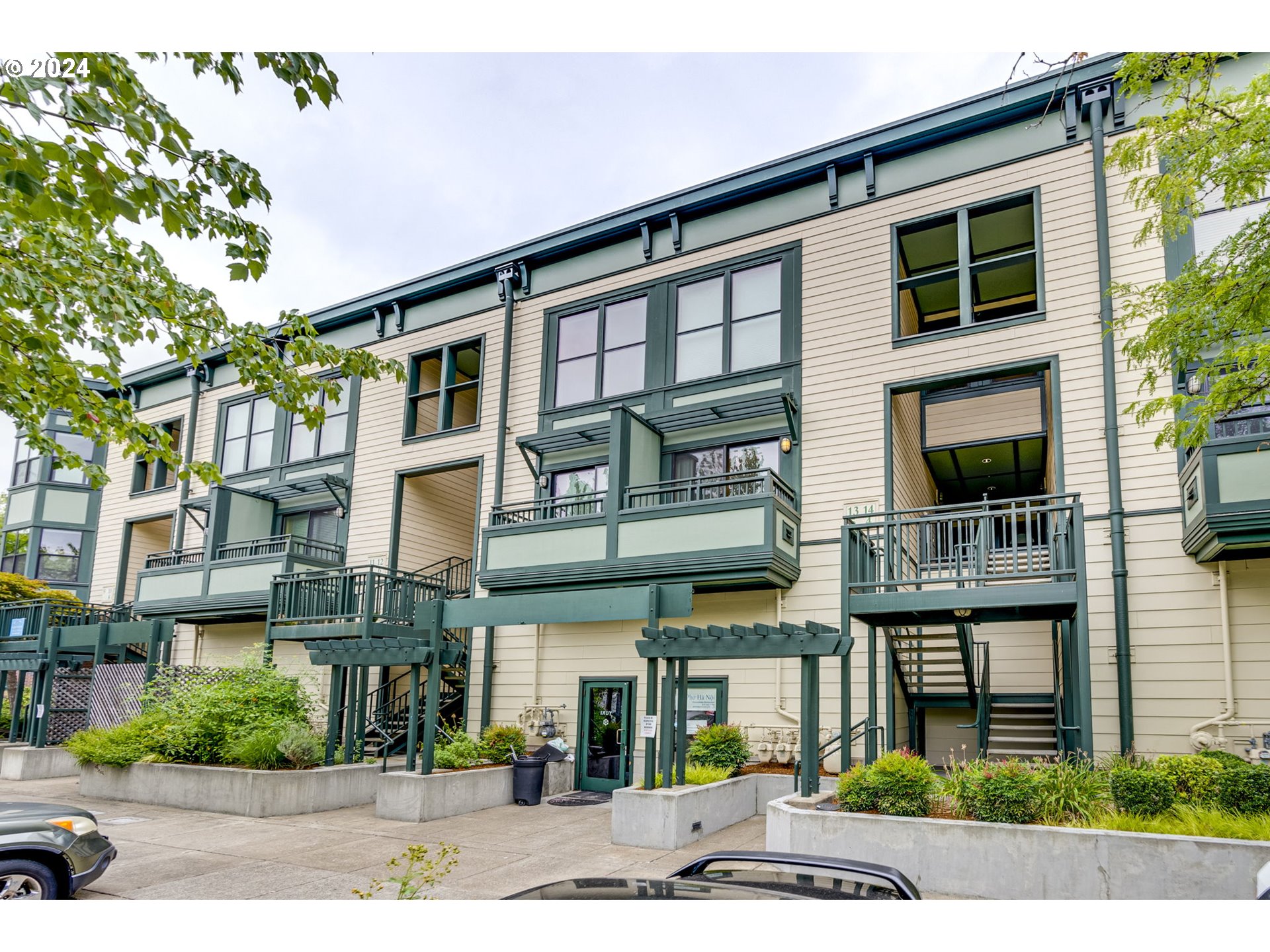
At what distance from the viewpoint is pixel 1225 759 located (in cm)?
965

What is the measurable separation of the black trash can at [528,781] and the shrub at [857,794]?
6.50 metres

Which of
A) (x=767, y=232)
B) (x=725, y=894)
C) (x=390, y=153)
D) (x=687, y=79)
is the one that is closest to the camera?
(x=725, y=894)

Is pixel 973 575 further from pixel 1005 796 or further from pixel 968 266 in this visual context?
pixel 968 266

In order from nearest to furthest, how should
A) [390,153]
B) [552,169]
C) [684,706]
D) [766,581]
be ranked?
[390,153], [552,169], [684,706], [766,581]

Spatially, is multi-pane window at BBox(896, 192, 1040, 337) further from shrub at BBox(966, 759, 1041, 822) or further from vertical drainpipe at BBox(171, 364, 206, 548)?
vertical drainpipe at BBox(171, 364, 206, 548)

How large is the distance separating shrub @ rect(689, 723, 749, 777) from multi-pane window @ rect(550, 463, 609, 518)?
4571 mm

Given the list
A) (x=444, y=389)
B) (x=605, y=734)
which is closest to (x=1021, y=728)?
(x=605, y=734)

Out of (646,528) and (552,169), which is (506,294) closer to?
(646,528)

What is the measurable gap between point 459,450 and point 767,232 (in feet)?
26.5

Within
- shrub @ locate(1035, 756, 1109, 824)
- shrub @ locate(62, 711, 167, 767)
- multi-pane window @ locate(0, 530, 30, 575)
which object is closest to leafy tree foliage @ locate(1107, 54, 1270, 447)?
shrub @ locate(1035, 756, 1109, 824)

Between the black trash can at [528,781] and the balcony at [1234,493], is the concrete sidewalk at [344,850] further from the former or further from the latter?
the balcony at [1234,493]

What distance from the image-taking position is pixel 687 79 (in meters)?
5.89
